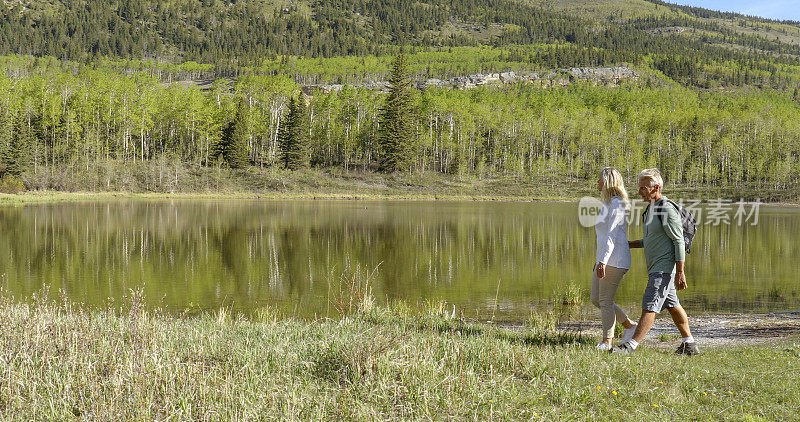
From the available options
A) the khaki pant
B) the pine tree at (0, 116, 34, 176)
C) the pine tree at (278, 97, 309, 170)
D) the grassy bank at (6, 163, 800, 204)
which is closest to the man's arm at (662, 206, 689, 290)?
the khaki pant

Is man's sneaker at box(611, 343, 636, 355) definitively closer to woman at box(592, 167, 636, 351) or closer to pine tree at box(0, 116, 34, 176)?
woman at box(592, 167, 636, 351)

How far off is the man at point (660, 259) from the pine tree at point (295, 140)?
67412 mm

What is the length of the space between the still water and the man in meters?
4.78

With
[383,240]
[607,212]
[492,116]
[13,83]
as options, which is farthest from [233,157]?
[607,212]

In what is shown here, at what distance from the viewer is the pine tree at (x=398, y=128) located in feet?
245

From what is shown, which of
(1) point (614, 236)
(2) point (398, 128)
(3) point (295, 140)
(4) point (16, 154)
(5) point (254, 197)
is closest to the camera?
(1) point (614, 236)

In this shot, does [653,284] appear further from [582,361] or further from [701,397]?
[701,397]

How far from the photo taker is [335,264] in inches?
667

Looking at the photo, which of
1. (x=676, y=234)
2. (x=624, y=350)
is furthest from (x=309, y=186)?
(x=676, y=234)

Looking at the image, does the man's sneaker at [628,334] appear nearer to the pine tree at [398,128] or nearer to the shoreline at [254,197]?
the shoreline at [254,197]

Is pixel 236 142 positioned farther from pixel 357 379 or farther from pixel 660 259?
pixel 357 379

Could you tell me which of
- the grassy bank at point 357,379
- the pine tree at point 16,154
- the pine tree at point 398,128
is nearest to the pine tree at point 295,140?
the pine tree at point 398,128

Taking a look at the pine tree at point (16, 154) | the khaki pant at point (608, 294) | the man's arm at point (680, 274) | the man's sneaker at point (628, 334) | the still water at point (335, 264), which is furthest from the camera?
the pine tree at point (16, 154)

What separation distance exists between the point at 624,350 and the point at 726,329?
417cm
